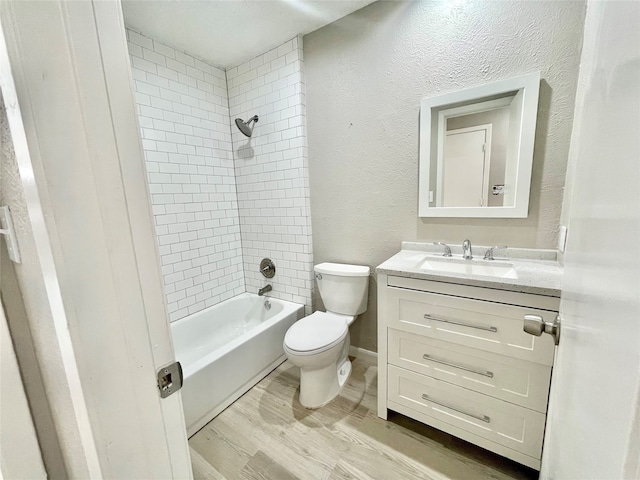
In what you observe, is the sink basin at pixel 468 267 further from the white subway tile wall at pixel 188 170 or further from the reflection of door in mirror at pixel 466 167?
the white subway tile wall at pixel 188 170

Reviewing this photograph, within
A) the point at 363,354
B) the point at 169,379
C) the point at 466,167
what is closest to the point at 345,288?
the point at 363,354

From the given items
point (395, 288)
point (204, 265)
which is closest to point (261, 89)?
point (204, 265)

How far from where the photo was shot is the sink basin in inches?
53.6

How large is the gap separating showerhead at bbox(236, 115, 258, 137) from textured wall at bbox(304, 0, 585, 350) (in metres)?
0.49

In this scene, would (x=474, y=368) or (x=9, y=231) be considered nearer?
(x=9, y=231)

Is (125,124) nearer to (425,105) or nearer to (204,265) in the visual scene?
(425,105)

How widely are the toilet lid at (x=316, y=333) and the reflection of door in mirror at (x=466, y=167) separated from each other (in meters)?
1.01

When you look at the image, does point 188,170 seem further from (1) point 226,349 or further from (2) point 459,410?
(2) point 459,410

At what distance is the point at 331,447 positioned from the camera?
4.37 feet

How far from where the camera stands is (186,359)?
2.00 meters

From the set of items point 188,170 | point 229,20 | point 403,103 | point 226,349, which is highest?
point 229,20

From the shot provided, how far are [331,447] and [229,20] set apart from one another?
2.55 metres

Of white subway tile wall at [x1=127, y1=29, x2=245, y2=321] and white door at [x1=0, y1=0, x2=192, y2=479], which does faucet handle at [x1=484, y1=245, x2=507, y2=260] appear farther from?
white subway tile wall at [x1=127, y1=29, x2=245, y2=321]

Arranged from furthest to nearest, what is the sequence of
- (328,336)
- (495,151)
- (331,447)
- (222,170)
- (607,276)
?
1. (222,170)
2. (328,336)
3. (495,151)
4. (331,447)
5. (607,276)
